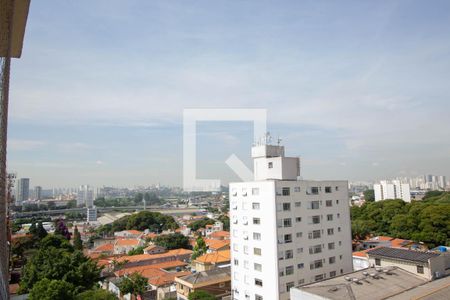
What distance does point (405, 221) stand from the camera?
679 inches

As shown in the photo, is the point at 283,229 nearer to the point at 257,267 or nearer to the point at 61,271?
the point at 257,267

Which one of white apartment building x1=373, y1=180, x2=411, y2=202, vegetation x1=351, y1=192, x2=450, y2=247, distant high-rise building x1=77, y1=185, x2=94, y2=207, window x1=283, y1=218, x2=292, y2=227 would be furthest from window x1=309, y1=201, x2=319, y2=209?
distant high-rise building x1=77, y1=185, x2=94, y2=207

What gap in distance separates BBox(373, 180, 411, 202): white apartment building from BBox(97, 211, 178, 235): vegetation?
32851mm

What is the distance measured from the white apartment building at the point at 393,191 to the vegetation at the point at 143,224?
108 feet

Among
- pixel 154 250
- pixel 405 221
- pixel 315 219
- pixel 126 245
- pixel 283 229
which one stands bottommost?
pixel 126 245

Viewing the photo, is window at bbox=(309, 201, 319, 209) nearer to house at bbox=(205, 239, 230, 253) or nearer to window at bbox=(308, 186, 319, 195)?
window at bbox=(308, 186, 319, 195)

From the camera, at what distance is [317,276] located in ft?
27.2

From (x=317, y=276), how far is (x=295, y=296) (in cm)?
226

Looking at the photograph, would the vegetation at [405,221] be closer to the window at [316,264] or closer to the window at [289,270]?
the window at [316,264]

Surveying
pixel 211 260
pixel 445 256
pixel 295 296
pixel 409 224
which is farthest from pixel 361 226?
pixel 295 296

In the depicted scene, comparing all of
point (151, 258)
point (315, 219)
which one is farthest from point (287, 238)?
point (151, 258)

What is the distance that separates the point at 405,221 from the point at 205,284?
12833mm

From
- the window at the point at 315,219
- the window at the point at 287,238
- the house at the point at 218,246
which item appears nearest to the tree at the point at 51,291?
the window at the point at 287,238

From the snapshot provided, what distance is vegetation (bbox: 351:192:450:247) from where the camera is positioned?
15395 millimetres
